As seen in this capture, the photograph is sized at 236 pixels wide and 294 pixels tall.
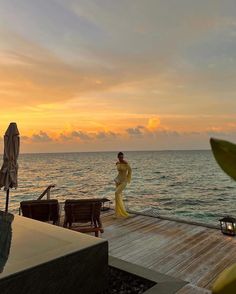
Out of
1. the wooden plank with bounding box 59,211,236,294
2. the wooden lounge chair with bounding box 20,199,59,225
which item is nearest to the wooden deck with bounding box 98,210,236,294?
the wooden plank with bounding box 59,211,236,294

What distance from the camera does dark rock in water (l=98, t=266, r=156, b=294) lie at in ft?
13.5

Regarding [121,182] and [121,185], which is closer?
[121,185]

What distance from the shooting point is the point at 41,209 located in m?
6.90

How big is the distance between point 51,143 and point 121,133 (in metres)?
19.7

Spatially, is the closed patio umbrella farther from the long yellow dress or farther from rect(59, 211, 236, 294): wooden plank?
the long yellow dress

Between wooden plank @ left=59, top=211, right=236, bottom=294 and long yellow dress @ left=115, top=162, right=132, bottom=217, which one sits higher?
long yellow dress @ left=115, top=162, right=132, bottom=217

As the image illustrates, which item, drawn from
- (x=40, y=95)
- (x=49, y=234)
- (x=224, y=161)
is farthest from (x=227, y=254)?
(x=40, y=95)

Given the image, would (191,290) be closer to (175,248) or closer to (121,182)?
(175,248)

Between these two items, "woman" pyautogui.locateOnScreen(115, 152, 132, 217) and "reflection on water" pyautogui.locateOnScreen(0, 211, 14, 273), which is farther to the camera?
"woman" pyautogui.locateOnScreen(115, 152, 132, 217)

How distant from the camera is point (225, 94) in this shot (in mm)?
20312

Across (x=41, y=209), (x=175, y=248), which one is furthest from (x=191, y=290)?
(x=41, y=209)

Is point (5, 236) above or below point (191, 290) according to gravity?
above

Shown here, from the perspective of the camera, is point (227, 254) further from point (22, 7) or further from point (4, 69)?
point (4, 69)

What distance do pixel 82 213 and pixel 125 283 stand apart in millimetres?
2753
